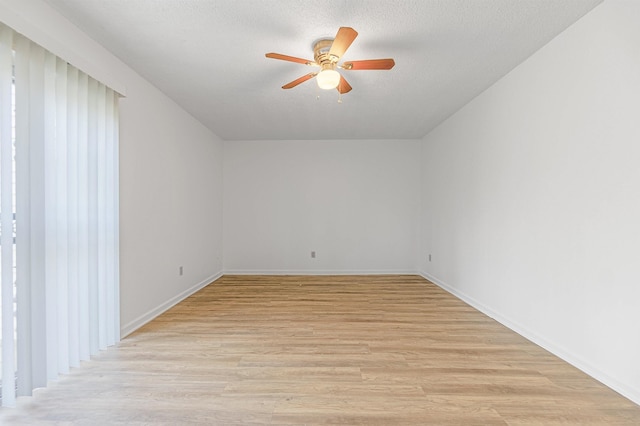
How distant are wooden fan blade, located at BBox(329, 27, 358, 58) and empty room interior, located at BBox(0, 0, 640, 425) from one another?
3 centimetres

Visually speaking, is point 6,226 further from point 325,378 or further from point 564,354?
point 564,354

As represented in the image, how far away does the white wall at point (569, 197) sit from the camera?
1.75 meters

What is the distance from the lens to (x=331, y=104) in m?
3.60

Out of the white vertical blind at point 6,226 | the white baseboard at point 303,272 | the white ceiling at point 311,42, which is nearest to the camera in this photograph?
the white vertical blind at point 6,226

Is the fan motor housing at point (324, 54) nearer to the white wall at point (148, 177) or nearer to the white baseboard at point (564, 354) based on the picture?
the white wall at point (148, 177)

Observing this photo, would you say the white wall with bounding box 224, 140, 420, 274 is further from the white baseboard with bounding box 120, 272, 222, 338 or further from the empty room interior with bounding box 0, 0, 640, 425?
the empty room interior with bounding box 0, 0, 640, 425

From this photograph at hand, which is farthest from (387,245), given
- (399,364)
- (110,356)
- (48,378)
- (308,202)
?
(48,378)

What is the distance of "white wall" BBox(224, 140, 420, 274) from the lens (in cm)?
535

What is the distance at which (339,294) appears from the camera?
402 cm

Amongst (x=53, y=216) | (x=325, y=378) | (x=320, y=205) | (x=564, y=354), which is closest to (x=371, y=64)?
(x=325, y=378)

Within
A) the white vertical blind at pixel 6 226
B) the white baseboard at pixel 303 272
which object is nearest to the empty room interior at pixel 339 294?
the white vertical blind at pixel 6 226

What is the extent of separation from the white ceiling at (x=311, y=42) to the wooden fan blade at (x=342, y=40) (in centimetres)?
19

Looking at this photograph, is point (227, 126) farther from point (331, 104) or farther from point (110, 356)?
point (110, 356)

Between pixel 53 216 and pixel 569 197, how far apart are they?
3591 mm
